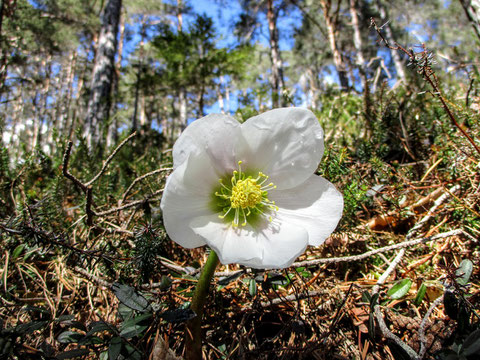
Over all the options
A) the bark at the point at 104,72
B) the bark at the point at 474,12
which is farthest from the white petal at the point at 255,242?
the bark at the point at 104,72

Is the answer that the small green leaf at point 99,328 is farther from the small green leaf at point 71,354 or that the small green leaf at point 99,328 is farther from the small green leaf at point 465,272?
the small green leaf at point 465,272

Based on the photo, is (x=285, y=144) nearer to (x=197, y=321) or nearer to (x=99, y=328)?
(x=197, y=321)

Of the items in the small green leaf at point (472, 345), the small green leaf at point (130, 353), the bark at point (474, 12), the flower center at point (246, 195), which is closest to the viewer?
the small green leaf at point (472, 345)

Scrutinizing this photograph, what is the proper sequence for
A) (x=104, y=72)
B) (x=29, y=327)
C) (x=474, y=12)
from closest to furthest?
(x=29, y=327) → (x=474, y=12) → (x=104, y=72)

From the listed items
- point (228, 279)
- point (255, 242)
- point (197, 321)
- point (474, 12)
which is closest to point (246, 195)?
point (255, 242)

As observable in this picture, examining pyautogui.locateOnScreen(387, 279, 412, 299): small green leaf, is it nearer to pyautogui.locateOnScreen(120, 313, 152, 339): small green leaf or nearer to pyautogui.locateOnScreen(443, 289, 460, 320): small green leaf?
pyautogui.locateOnScreen(443, 289, 460, 320): small green leaf

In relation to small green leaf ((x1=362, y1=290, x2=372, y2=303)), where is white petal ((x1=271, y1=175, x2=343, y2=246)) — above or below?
above

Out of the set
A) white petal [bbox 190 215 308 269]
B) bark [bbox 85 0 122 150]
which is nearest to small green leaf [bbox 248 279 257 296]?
white petal [bbox 190 215 308 269]
